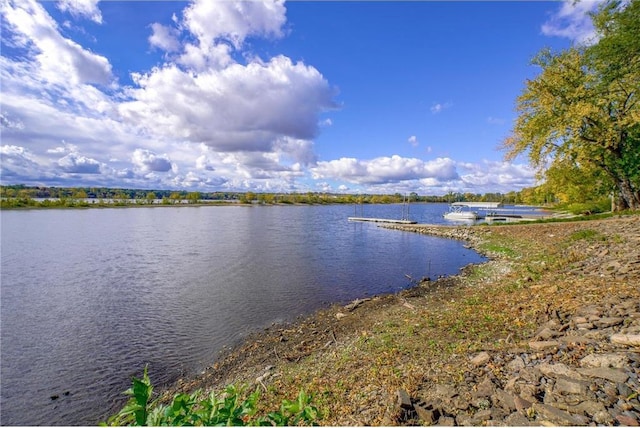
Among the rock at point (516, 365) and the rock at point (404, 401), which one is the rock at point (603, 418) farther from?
the rock at point (404, 401)

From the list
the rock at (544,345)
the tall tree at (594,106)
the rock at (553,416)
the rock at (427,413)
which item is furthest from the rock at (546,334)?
the tall tree at (594,106)

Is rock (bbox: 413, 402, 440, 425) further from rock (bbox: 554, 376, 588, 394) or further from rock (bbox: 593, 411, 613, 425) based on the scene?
rock (bbox: 593, 411, 613, 425)

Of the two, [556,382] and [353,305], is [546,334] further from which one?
[353,305]

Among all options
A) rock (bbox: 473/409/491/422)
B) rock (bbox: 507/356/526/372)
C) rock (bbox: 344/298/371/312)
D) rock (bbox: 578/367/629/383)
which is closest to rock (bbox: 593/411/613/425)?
rock (bbox: 578/367/629/383)

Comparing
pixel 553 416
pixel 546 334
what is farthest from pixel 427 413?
pixel 546 334

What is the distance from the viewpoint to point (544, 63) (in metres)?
23.9

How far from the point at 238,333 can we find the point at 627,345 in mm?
11737

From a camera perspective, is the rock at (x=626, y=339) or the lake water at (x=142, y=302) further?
the lake water at (x=142, y=302)

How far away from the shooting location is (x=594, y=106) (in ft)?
66.9

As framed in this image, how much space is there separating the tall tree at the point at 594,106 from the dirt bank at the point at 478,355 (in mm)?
11020

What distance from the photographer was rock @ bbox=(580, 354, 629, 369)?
15.7ft

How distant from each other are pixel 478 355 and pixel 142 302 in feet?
55.6

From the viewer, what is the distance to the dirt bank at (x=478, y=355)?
4492mm

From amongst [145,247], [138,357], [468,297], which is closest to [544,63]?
[468,297]
